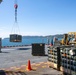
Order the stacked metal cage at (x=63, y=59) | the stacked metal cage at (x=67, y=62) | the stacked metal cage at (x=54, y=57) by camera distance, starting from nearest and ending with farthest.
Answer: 1. the stacked metal cage at (x=67, y=62)
2. the stacked metal cage at (x=63, y=59)
3. the stacked metal cage at (x=54, y=57)

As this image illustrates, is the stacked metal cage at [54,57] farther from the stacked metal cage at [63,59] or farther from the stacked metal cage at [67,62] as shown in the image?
the stacked metal cage at [67,62]

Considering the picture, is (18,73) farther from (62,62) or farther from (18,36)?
(18,36)

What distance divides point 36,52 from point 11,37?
21.2 m

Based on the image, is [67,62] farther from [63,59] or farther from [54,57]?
[54,57]

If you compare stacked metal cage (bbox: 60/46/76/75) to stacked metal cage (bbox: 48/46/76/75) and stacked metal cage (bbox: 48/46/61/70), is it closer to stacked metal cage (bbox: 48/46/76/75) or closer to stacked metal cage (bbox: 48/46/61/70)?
stacked metal cage (bbox: 48/46/76/75)

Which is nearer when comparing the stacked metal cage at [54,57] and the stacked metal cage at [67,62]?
the stacked metal cage at [67,62]

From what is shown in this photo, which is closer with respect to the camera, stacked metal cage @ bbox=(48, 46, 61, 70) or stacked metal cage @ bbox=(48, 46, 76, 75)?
stacked metal cage @ bbox=(48, 46, 76, 75)

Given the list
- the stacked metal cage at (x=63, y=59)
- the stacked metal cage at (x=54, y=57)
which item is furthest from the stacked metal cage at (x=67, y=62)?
the stacked metal cage at (x=54, y=57)

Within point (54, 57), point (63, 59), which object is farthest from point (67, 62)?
point (54, 57)

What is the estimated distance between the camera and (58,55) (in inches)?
655

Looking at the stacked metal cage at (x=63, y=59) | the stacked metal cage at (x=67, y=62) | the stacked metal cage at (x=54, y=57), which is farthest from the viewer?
the stacked metal cage at (x=54, y=57)

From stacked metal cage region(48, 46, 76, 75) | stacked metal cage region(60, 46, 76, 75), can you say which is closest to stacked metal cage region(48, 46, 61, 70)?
stacked metal cage region(48, 46, 76, 75)

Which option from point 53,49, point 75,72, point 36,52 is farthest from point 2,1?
point 36,52

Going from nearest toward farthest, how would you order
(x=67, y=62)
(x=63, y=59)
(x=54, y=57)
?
1. (x=67, y=62)
2. (x=63, y=59)
3. (x=54, y=57)
